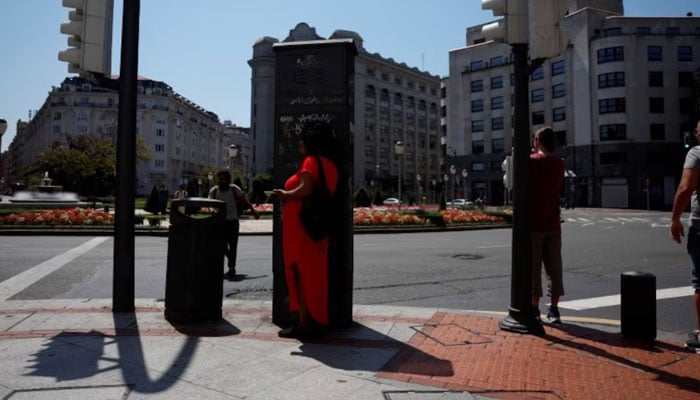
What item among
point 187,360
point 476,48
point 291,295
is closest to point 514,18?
point 291,295

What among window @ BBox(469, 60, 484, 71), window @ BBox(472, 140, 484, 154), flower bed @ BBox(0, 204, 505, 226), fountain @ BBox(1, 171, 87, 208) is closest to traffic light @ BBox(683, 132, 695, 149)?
flower bed @ BBox(0, 204, 505, 226)

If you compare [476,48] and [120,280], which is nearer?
[120,280]

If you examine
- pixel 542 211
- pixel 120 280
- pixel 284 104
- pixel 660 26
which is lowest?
pixel 120 280

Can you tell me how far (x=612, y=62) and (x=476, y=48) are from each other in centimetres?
2031

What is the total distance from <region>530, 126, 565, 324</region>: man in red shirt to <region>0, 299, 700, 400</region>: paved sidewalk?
38 centimetres

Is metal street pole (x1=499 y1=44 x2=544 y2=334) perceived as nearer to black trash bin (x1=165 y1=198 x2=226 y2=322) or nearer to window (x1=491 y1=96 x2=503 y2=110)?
black trash bin (x1=165 y1=198 x2=226 y2=322)

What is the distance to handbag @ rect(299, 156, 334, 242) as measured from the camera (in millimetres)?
4113

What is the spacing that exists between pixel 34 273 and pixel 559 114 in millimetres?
63031

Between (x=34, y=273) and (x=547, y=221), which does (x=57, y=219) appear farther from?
(x=547, y=221)

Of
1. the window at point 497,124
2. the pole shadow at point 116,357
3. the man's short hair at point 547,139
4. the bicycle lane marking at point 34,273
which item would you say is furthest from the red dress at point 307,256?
the window at point 497,124

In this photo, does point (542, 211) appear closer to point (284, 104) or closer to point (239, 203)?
point (284, 104)

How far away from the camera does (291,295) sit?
4273mm

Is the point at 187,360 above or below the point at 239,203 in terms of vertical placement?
below

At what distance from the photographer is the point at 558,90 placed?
61.5 metres
